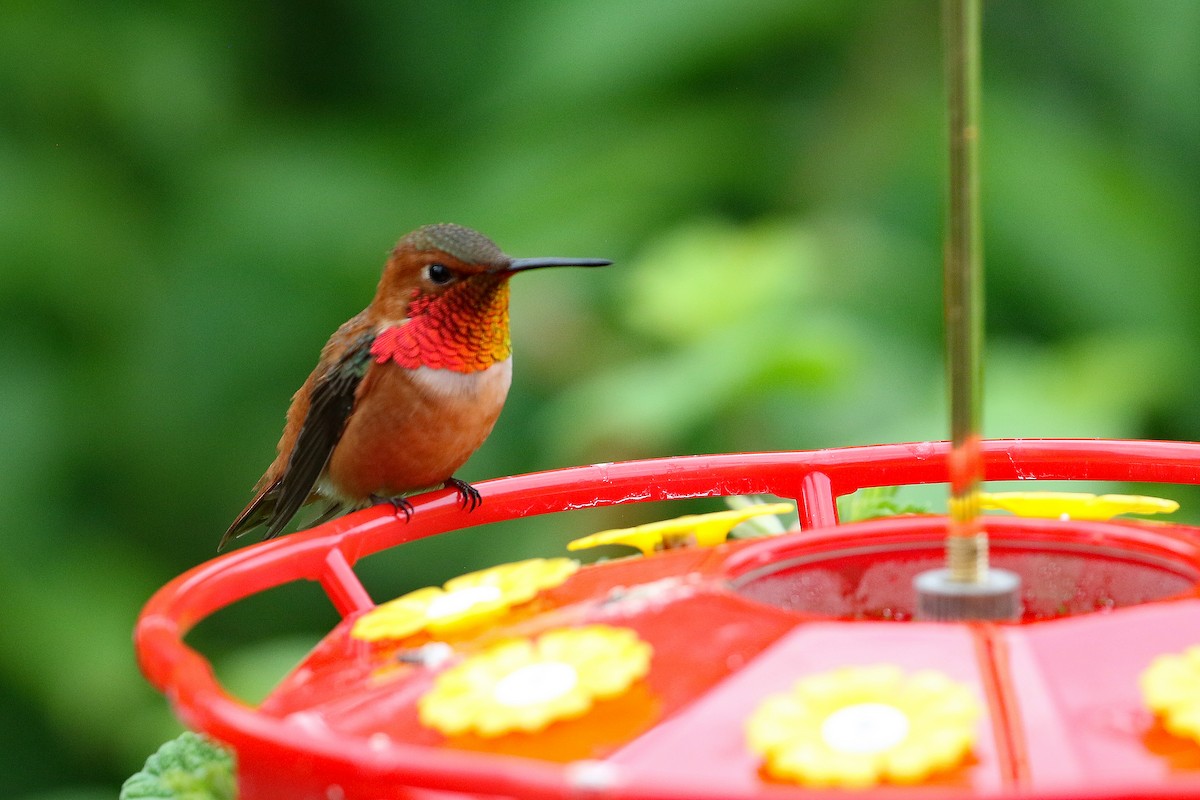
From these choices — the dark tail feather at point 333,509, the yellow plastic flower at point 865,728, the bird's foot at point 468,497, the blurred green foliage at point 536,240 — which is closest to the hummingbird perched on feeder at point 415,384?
the dark tail feather at point 333,509

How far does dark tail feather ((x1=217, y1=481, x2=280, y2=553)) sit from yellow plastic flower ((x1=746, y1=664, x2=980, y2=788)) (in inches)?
71.7

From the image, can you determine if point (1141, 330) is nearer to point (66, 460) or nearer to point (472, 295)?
point (472, 295)

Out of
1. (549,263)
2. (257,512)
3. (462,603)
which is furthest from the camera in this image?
(257,512)

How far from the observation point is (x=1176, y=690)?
45.3 inches

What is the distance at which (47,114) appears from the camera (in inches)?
179

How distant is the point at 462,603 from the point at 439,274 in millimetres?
1286

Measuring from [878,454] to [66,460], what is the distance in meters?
2.95

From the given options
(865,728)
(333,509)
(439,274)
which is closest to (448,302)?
(439,274)

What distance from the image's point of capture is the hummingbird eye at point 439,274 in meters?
2.81

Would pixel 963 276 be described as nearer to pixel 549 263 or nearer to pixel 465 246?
pixel 549 263

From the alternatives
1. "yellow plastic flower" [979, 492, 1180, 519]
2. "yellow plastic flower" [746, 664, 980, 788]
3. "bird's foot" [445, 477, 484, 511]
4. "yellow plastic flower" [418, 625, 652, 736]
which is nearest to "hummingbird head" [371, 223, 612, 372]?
"bird's foot" [445, 477, 484, 511]

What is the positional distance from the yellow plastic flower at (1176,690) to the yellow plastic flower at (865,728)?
13 cm

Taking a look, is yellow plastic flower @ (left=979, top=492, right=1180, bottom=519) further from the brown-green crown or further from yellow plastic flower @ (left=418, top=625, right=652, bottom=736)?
the brown-green crown

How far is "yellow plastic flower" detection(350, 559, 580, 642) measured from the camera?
155 centimetres
